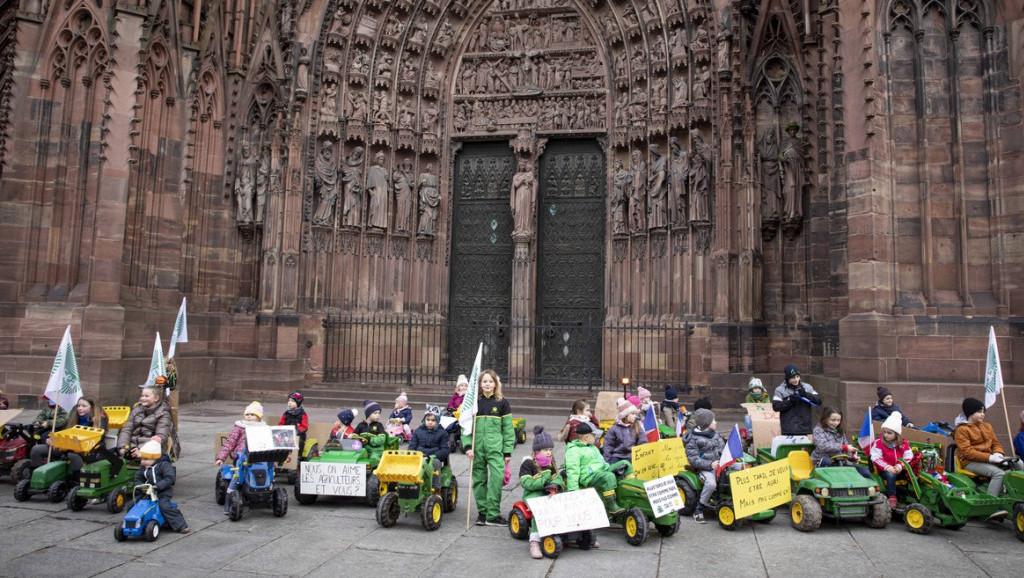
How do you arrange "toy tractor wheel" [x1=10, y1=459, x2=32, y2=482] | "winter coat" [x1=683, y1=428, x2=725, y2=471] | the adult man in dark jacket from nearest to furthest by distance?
"winter coat" [x1=683, y1=428, x2=725, y2=471], "toy tractor wheel" [x1=10, y1=459, x2=32, y2=482], the adult man in dark jacket

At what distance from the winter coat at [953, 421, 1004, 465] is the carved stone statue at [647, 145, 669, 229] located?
9792 millimetres

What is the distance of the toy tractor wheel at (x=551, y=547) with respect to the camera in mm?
6215

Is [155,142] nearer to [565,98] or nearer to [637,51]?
[565,98]

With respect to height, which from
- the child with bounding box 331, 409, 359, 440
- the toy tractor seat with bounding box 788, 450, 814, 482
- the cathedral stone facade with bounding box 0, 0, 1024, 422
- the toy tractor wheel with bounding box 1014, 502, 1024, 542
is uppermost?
the cathedral stone facade with bounding box 0, 0, 1024, 422

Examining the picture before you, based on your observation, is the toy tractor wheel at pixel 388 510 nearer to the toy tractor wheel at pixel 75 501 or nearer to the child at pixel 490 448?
the child at pixel 490 448

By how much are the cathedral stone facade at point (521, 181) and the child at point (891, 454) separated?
3.94 meters

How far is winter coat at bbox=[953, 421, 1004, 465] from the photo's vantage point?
24.8ft

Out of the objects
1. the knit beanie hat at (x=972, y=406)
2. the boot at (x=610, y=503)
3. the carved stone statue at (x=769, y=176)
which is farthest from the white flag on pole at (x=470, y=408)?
the carved stone statue at (x=769, y=176)

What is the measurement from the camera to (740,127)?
51.1 feet

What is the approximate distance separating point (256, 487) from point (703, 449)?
14.7 feet

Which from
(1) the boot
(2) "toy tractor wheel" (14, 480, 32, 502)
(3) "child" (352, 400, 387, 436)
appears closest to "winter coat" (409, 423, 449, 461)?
(3) "child" (352, 400, 387, 436)

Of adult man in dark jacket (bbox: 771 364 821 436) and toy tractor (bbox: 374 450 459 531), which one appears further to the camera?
adult man in dark jacket (bbox: 771 364 821 436)

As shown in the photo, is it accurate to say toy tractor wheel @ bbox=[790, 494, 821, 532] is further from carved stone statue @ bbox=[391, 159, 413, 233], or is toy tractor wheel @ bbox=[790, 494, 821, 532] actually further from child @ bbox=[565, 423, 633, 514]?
carved stone statue @ bbox=[391, 159, 413, 233]

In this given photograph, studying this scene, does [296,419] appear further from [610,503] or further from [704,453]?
[704,453]
